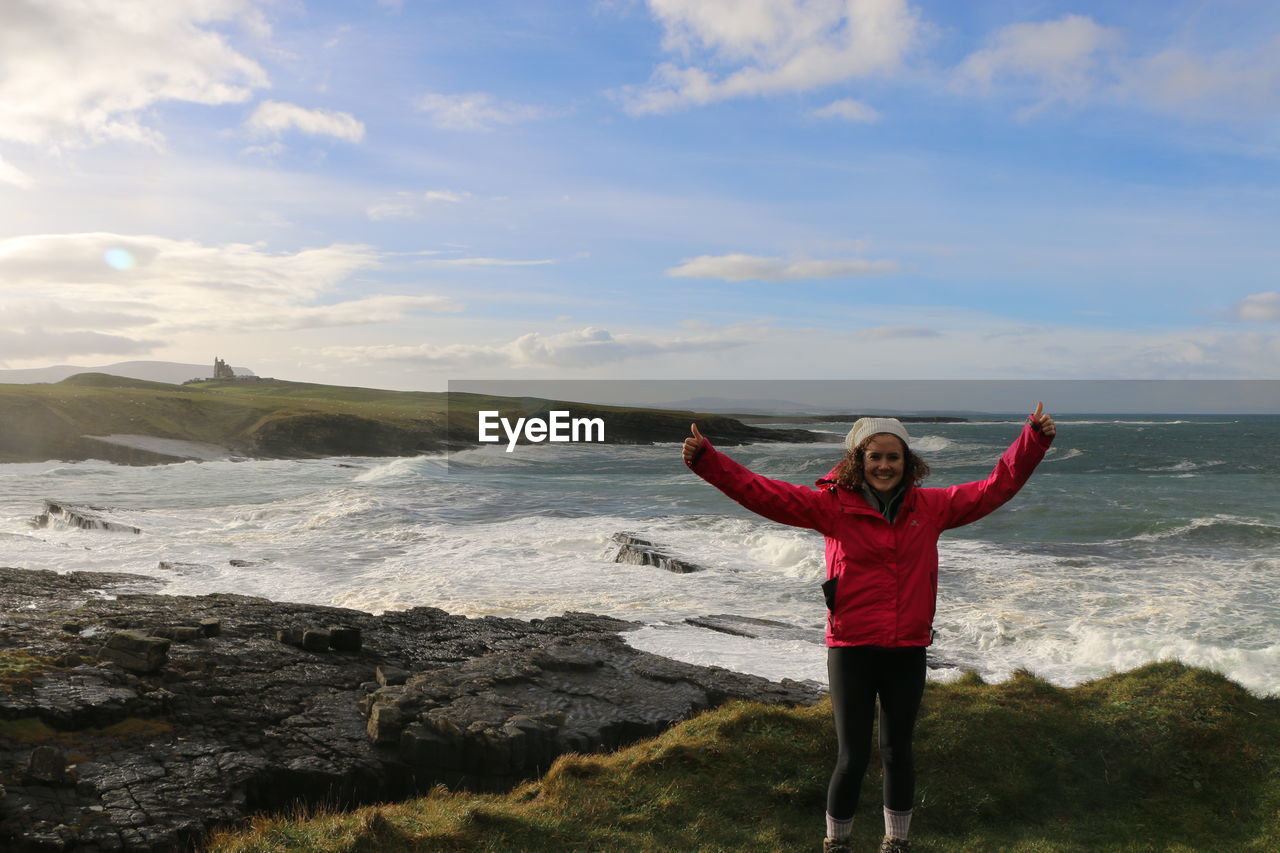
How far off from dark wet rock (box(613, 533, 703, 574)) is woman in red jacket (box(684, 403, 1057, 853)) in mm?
16207

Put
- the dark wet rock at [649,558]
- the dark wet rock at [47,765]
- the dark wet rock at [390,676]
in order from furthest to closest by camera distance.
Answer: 1. the dark wet rock at [649,558]
2. the dark wet rock at [390,676]
3. the dark wet rock at [47,765]

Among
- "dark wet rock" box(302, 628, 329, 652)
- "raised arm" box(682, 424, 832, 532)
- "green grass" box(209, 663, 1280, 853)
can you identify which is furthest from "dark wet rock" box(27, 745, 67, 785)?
"raised arm" box(682, 424, 832, 532)

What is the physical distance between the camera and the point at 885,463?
4695mm

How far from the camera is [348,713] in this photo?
8.74m

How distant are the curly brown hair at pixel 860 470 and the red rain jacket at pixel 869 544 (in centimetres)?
6

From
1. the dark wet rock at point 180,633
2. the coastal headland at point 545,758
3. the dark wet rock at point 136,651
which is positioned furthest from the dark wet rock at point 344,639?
the dark wet rock at point 136,651

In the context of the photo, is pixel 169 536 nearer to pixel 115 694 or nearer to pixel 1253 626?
pixel 115 694

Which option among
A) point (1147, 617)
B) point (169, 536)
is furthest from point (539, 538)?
point (1147, 617)

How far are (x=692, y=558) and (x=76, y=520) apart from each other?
1994cm

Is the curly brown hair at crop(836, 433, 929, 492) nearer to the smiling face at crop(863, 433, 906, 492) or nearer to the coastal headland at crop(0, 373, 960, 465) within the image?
the smiling face at crop(863, 433, 906, 492)

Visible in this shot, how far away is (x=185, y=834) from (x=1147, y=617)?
16.3 meters

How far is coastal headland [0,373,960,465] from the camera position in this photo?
57.7m

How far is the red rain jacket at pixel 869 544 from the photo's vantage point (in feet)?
15.0

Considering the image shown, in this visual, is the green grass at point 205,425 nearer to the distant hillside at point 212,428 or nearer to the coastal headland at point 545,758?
the distant hillside at point 212,428
